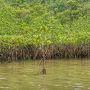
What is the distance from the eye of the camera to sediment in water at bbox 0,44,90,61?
19969mm

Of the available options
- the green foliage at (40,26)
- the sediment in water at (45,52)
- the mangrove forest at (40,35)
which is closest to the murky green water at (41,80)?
the mangrove forest at (40,35)

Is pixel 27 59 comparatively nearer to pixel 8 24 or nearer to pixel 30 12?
pixel 8 24

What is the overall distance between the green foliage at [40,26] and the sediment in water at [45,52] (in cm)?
37

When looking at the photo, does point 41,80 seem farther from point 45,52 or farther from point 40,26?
point 40,26

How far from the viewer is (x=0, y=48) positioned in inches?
772

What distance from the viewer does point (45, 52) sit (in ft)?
68.6

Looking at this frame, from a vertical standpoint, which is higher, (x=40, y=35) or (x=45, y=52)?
(x=40, y=35)

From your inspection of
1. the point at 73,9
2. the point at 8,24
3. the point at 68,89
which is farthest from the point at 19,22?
the point at 68,89

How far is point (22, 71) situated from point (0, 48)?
4673 mm

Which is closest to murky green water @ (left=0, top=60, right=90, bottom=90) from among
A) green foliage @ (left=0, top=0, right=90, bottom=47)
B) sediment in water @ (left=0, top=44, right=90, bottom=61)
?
sediment in water @ (left=0, top=44, right=90, bottom=61)

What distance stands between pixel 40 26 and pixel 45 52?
3.72 metres

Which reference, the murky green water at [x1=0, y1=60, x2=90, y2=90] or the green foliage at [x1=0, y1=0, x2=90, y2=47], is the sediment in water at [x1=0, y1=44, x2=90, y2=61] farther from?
the murky green water at [x1=0, y1=60, x2=90, y2=90]

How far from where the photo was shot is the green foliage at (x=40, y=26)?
21.6m

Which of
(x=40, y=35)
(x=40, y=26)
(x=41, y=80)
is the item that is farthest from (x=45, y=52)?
(x=41, y=80)
